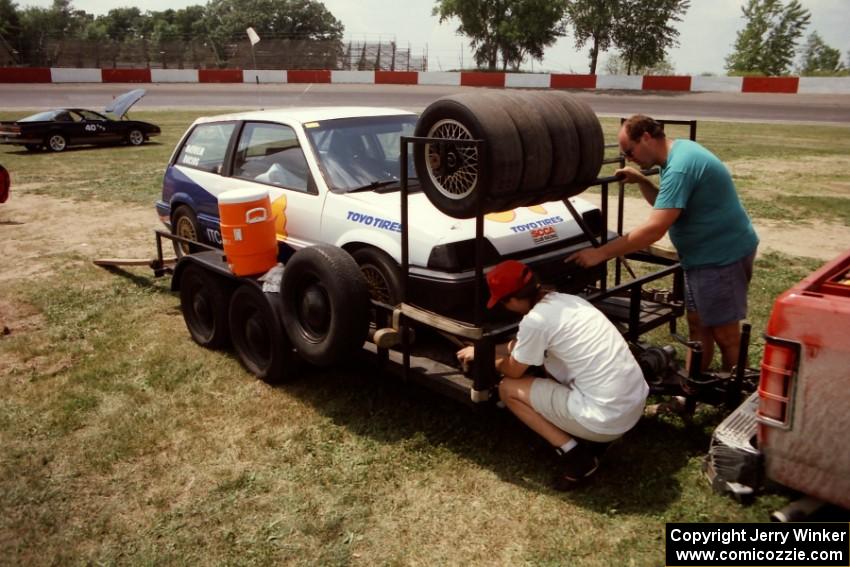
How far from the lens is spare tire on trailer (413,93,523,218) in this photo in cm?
316

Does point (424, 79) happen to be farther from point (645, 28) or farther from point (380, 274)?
point (380, 274)

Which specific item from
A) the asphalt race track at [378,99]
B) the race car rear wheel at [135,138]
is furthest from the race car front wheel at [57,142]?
the asphalt race track at [378,99]

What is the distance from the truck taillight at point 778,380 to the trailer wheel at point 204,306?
142 inches

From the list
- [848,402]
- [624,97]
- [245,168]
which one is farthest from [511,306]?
[624,97]

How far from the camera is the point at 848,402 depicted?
2441mm

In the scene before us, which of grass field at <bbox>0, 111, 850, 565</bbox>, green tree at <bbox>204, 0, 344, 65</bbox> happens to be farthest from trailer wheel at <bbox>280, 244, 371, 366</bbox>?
green tree at <bbox>204, 0, 344, 65</bbox>

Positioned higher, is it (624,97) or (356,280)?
→ (624,97)

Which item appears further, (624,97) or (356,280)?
(624,97)

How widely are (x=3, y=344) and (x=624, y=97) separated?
1235 inches

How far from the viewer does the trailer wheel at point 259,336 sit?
4.31 m

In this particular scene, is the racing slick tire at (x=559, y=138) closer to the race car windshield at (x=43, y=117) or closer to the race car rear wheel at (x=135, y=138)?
the race car windshield at (x=43, y=117)

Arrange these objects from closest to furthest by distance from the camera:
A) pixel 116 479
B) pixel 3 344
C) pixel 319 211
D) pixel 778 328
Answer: pixel 778 328 < pixel 116 479 < pixel 319 211 < pixel 3 344

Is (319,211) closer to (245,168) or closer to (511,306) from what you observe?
(245,168)

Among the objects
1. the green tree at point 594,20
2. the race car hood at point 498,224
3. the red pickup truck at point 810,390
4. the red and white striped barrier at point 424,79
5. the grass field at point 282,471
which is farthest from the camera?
the green tree at point 594,20
